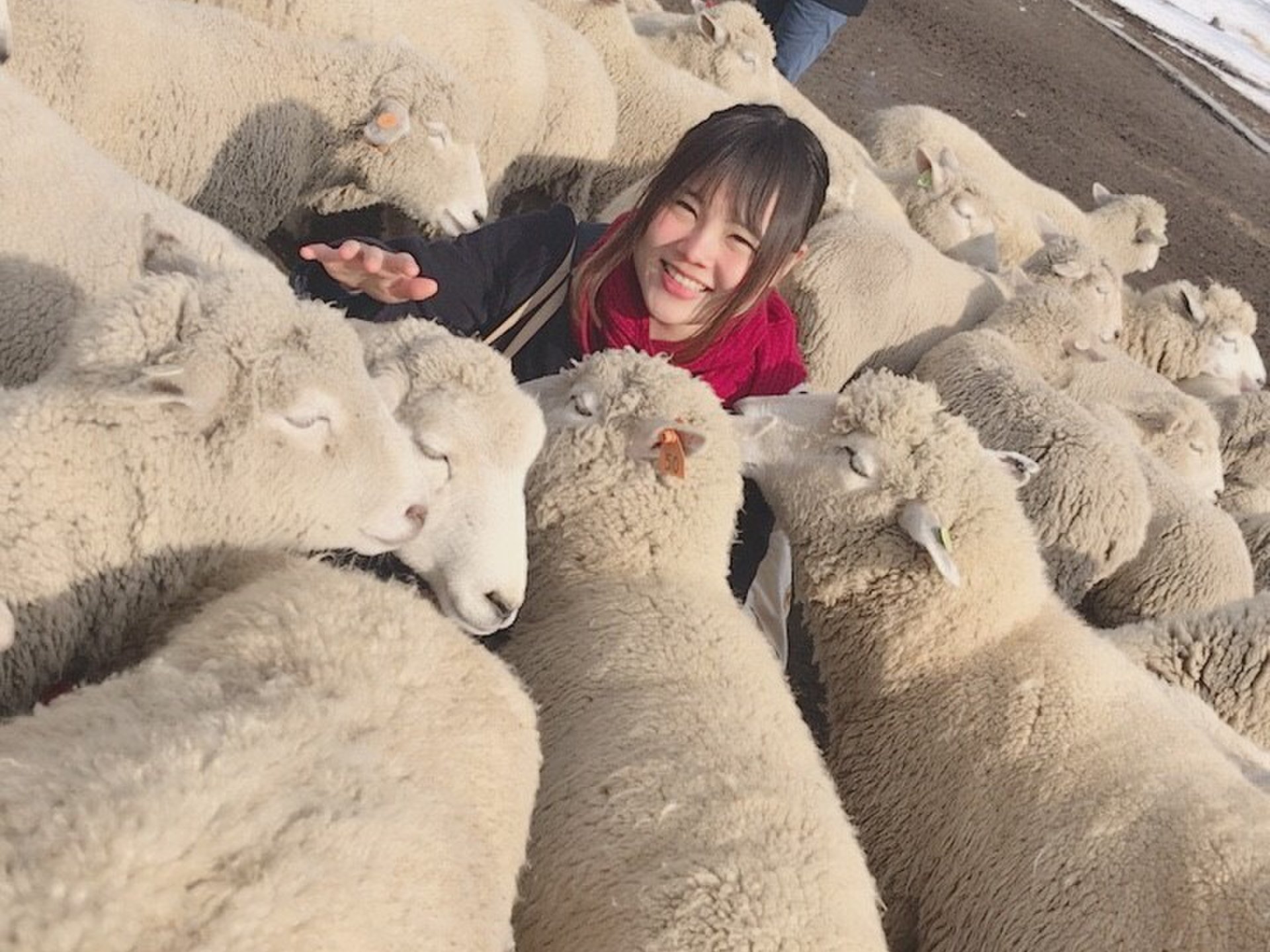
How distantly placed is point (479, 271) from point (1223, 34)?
66.0 feet

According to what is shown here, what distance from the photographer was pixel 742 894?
A: 2010 mm

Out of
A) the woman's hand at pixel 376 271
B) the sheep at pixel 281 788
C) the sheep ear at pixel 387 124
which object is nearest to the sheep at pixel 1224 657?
the woman's hand at pixel 376 271

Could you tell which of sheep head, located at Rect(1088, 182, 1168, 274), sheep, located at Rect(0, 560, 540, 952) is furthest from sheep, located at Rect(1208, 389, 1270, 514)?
sheep, located at Rect(0, 560, 540, 952)

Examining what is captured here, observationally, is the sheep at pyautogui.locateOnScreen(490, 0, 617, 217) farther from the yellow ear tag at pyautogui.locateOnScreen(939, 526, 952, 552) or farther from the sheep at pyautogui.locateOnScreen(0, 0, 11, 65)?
the yellow ear tag at pyautogui.locateOnScreen(939, 526, 952, 552)

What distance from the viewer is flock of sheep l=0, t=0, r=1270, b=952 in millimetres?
1577

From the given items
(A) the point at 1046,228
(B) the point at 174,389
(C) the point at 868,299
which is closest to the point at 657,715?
(B) the point at 174,389

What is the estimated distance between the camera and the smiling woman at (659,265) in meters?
3.27

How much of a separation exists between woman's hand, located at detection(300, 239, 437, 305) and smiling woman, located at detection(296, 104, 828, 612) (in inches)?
3.9

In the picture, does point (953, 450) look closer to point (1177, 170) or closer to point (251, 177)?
point (251, 177)

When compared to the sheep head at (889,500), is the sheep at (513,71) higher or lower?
lower

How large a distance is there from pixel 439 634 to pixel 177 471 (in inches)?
21.0

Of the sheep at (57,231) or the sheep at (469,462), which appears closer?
the sheep at (469,462)

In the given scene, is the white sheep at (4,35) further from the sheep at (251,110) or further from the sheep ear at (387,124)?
the sheep ear at (387,124)

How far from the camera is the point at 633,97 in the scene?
19.7 ft
